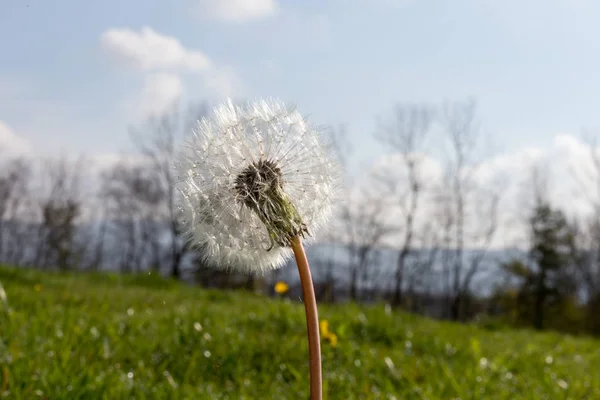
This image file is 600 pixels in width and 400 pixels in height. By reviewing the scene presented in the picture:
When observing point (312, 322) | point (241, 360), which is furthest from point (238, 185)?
point (241, 360)

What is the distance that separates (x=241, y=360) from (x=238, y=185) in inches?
101

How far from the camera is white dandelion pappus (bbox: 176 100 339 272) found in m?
1.08

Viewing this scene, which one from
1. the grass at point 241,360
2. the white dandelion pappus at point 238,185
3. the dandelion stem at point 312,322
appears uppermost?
the white dandelion pappus at point 238,185

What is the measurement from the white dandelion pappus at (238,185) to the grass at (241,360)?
4.90 ft

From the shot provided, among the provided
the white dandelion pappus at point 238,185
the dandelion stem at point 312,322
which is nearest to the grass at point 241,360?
the white dandelion pappus at point 238,185

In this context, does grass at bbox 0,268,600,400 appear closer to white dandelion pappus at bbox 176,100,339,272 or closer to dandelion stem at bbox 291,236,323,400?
white dandelion pappus at bbox 176,100,339,272

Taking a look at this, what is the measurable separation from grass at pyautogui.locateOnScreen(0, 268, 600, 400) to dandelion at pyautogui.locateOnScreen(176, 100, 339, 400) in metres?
1.50

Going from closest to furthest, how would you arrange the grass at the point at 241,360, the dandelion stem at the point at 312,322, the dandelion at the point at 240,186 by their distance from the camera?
the dandelion stem at the point at 312,322
the dandelion at the point at 240,186
the grass at the point at 241,360

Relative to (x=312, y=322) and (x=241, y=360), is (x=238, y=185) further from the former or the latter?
(x=241, y=360)

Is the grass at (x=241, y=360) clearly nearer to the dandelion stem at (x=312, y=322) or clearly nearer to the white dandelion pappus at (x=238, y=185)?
the white dandelion pappus at (x=238, y=185)

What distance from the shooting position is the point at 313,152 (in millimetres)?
1195

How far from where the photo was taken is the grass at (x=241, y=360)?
2.64 metres

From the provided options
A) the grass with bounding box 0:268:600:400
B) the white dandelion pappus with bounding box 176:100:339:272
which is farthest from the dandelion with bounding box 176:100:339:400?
the grass with bounding box 0:268:600:400

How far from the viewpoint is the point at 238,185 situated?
1086 mm
